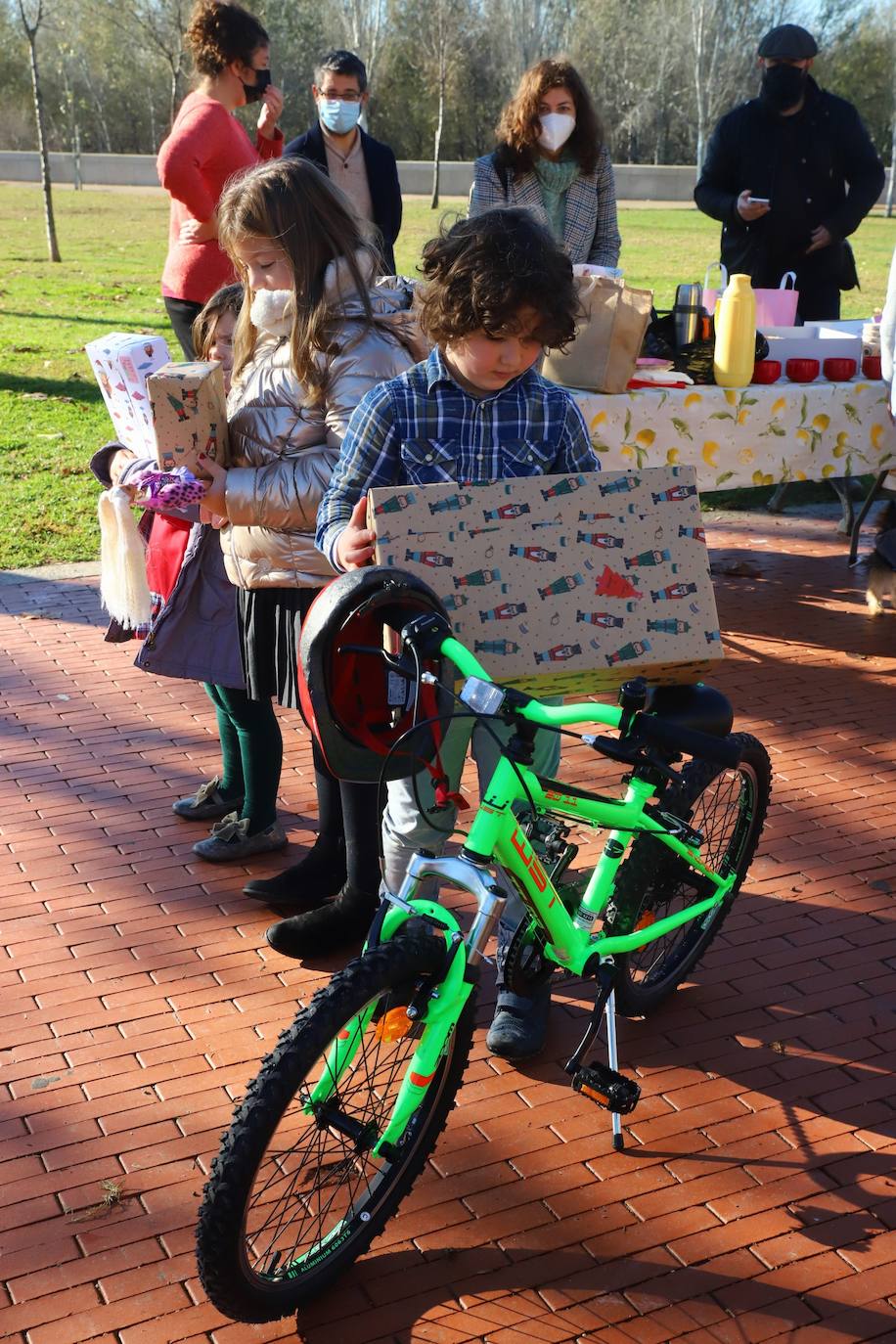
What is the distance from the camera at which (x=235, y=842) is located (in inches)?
161

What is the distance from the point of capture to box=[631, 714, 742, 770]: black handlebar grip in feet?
7.95

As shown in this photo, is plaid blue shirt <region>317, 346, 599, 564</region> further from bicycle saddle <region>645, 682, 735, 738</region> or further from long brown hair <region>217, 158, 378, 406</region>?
bicycle saddle <region>645, 682, 735, 738</region>

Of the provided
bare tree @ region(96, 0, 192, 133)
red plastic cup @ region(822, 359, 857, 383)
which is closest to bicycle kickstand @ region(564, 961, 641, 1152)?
red plastic cup @ region(822, 359, 857, 383)

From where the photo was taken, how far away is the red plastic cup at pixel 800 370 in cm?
577

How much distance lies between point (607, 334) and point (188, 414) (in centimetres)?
248

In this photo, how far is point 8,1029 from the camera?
10.6ft

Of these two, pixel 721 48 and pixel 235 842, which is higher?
pixel 721 48

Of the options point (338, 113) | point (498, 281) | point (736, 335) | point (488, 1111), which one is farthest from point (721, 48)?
point (488, 1111)

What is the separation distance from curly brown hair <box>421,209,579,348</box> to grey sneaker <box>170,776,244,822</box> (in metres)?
2.08

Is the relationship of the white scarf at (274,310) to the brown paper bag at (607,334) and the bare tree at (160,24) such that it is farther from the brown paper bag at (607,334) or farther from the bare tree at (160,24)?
the bare tree at (160,24)

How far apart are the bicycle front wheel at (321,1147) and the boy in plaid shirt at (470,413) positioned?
40 centimetres

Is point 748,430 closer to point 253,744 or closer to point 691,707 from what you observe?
point 253,744

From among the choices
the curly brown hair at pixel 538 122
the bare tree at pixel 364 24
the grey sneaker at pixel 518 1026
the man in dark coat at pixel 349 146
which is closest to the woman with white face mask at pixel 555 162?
the curly brown hair at pixel 538 122

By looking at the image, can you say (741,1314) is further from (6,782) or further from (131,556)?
(6,782)
